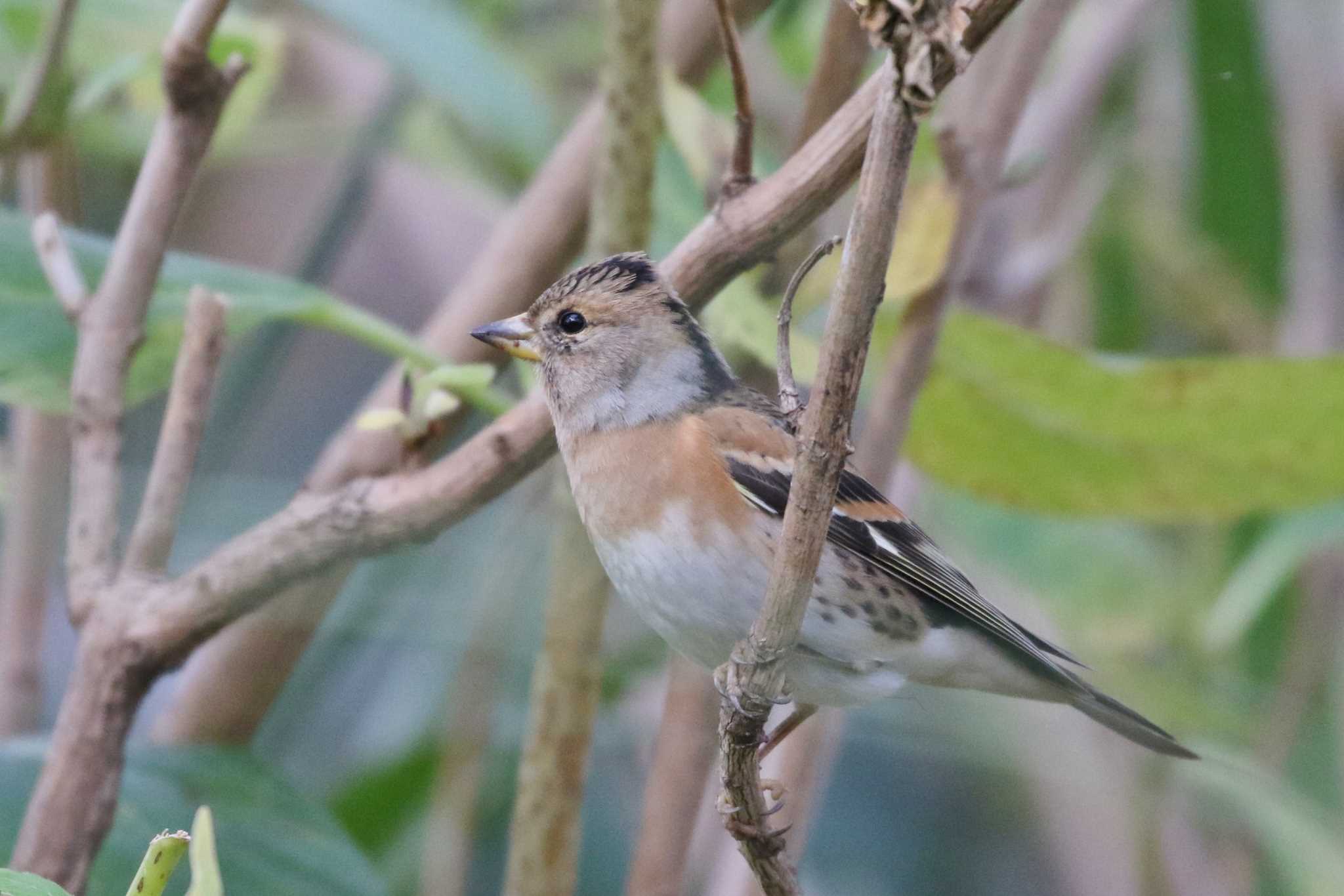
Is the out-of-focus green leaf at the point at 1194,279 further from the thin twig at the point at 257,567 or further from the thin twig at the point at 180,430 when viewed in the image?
the thin twig at the point at 180,430

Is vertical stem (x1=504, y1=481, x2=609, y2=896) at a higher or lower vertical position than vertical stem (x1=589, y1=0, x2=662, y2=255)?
lower

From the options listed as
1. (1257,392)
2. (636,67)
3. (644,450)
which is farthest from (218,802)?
(1257,392)

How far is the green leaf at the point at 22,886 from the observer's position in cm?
73

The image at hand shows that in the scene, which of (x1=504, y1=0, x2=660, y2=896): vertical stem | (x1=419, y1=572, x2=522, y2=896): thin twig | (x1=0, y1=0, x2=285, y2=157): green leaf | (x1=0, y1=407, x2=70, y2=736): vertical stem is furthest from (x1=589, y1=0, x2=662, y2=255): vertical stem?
(x1=419, y1=572, x2=522, y2=896): thin twig

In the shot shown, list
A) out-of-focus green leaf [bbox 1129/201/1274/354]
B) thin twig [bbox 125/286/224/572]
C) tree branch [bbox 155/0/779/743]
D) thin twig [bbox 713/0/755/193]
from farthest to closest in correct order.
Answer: out-of-focus green leaf [bbox 1129/201/1274/354]
tree branch [bbox 155/0/779/743]
thin twig [bbox 125/286/224/572]
thin twig [bbox 713/0/755/193]

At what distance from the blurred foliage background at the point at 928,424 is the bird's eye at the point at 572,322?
0.51 feet

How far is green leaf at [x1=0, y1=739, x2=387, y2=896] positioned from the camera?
1433 millimetres

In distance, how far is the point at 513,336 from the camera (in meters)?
1.60

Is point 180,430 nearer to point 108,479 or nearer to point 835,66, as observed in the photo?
point 108,479

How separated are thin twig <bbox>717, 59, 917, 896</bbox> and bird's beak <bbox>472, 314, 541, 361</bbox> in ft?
Answer: 2.04

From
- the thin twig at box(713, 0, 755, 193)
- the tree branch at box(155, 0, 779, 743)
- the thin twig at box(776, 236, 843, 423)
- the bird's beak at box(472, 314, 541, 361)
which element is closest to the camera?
the thin twig at box(776, 236, 843, 423)

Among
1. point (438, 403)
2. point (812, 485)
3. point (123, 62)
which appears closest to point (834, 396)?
point (812, 485)

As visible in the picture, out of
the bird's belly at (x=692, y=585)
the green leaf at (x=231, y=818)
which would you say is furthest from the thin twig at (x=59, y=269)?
the bird's belly at (x=692, y=585)

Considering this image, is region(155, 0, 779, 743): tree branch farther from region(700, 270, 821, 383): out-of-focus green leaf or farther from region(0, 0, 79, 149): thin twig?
region(0, 0, 79, 149): thin twig
